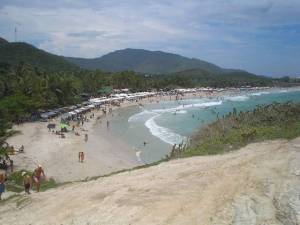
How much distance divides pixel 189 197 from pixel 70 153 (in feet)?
97.4

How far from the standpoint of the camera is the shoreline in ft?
111

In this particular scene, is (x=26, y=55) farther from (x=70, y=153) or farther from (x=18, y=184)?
(x=18, y=184)

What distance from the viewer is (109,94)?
111m


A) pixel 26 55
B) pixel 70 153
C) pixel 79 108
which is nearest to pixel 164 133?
pixel 70 153

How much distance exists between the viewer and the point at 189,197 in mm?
12445

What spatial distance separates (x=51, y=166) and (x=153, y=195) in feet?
75.7

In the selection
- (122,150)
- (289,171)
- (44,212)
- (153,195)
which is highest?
(289,171)

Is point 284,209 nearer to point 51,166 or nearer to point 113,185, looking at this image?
point 113,185

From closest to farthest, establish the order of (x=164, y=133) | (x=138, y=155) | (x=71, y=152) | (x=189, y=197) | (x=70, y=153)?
(x=189, y=197), (x=70, y=153), (x=71, y=152), (x=138, y=155), (x=164, y=133)

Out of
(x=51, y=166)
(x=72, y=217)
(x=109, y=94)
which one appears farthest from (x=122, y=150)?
(x=109, y=94)

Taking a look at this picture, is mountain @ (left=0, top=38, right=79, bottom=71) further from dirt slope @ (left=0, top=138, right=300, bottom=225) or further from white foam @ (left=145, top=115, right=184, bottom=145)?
dirt slope @ (left=0, top=138, right=300, bottom=225)

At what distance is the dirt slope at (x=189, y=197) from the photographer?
10594 mm

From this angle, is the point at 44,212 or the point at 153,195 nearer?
the point at 153,195

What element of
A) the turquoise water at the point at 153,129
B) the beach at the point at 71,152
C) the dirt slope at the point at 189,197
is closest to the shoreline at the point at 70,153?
the beach at the point at 71,152
